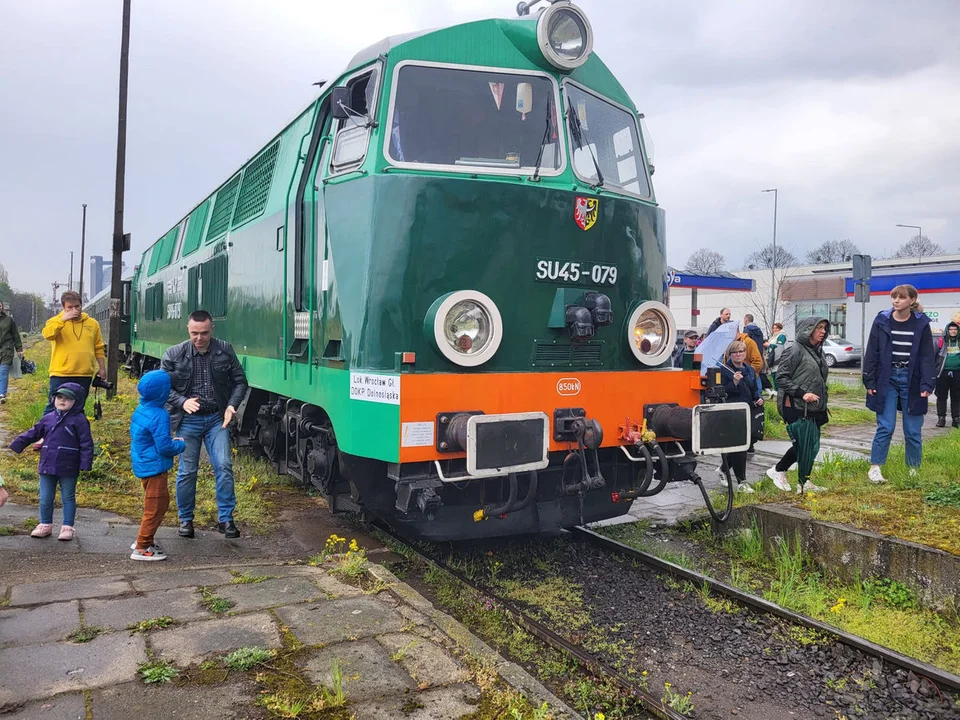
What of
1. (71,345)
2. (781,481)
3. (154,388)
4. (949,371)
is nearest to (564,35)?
(154,388)

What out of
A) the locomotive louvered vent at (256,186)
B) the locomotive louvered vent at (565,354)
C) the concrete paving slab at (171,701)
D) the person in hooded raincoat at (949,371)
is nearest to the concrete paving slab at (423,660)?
the concrete paving slab at (171,701)

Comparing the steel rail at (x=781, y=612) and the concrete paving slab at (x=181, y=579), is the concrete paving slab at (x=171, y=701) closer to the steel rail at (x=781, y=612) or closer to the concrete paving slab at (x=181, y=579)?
the concrete paving slab at (x=181, y=579)

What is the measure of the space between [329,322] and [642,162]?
269 cm

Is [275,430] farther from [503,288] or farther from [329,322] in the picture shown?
[503,288]

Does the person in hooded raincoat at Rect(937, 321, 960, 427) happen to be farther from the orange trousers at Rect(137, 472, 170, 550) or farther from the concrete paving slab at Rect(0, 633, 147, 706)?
the concrete paving slab at Rect(0, 633, 147, 706)

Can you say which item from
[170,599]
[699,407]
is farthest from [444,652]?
[699,407]

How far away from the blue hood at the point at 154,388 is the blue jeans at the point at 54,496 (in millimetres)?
926

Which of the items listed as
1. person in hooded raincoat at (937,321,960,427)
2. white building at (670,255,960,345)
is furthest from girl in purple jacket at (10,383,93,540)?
white building at (670,255,960,345)

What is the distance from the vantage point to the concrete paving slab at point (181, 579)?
441 centimetres

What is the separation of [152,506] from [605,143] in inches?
160

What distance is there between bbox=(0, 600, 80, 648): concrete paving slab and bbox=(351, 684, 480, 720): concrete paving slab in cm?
164

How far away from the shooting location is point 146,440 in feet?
16.8

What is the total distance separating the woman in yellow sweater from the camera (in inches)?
286

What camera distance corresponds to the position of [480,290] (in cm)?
→ 463
